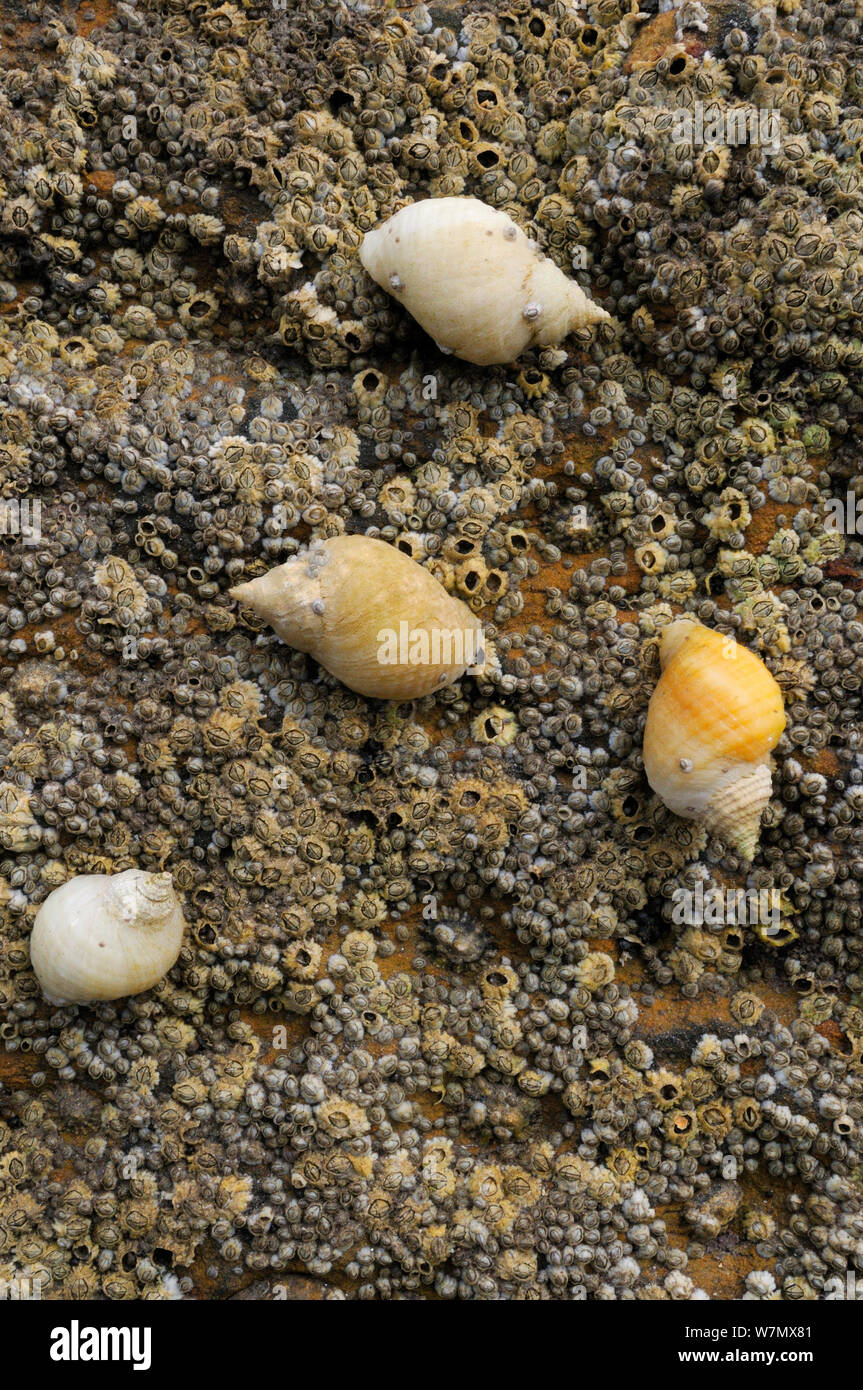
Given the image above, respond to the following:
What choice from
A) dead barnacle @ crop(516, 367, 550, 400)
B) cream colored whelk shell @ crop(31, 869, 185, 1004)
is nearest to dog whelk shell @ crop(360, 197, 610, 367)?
dead barnacle @ crop(516, 367, 550, 400)

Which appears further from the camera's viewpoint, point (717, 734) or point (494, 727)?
point (494, 727)

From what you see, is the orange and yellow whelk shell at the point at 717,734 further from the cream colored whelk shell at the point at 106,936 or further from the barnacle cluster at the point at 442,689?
the cream colored whelk shell at the point at 106,936

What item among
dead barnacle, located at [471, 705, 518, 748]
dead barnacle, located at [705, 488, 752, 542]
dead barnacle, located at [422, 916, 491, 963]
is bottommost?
dead barnacle, located at [422, 916, 491, 963]

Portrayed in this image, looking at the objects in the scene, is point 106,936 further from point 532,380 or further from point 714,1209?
point 532,380

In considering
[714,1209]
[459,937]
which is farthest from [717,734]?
[714,1209]

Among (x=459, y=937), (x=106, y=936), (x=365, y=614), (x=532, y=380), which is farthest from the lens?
(x=532, y=380)

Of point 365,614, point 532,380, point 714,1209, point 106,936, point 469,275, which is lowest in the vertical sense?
point 714,1209

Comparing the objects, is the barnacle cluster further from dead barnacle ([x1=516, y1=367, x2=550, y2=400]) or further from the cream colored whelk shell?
the cream colored whelk shell
